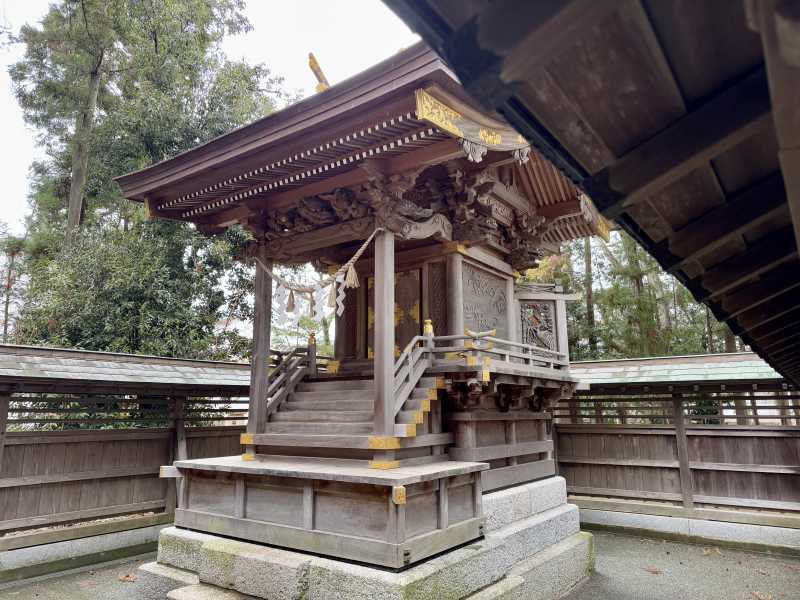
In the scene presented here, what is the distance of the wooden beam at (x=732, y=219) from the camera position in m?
1.41

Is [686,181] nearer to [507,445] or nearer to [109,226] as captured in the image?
[507,445]

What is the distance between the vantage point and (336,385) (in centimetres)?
654

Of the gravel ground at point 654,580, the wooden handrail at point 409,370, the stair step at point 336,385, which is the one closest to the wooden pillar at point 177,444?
the gravel ground at point 654,580

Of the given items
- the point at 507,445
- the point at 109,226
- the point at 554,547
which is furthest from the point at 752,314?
the point at 109,226

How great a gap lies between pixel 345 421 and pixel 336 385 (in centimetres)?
87

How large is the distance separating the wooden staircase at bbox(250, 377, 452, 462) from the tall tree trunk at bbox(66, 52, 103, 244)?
33.9ft

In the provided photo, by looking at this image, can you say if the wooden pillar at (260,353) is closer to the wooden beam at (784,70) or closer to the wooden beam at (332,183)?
the wooden beam at (332,183)

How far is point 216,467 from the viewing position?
5605 millimetres

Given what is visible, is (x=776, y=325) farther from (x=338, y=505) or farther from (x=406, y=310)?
(x=406, y=310)

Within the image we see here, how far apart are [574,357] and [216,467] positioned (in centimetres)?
1340

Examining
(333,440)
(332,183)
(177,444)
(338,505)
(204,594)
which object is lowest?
(204,594)

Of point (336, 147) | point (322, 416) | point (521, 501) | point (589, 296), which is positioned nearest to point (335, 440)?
point (322, 416)

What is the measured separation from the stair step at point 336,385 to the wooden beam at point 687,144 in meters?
5.02

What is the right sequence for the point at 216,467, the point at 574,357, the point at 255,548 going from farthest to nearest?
the point at 574,357 → the point at 216,467 → the point at 255,548
